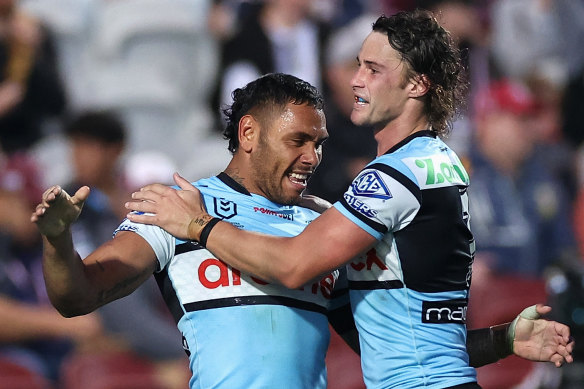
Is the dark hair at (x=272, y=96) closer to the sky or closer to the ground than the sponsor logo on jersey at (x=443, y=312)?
closer to the sky

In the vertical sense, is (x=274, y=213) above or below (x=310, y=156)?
below

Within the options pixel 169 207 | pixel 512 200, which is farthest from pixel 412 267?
pixel 512 200

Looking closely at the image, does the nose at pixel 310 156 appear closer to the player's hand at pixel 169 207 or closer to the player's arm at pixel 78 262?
the player's hand at pixel 169 207

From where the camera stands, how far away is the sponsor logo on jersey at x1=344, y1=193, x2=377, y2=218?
161 inches

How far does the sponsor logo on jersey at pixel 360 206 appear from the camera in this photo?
4.08 metres

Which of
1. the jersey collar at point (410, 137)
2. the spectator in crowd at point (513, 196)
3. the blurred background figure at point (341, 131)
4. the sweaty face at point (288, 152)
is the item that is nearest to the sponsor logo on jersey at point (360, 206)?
the jersey collar at point (410, 137)

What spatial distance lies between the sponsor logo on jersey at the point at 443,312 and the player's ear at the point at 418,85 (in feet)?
2.88

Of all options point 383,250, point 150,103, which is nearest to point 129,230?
point 383,250

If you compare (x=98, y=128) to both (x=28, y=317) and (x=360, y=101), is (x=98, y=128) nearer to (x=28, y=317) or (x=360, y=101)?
(x=28, y=317)

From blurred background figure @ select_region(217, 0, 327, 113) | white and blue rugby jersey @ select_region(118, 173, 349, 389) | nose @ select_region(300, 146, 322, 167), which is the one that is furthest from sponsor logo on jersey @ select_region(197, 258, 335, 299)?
blurred background figure @ select_region(217, 0, 327, 113)

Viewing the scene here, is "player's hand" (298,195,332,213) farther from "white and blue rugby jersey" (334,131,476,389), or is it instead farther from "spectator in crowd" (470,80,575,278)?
"spectator in crowd" (470,80,575,278)

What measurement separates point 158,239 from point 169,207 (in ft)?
0.53

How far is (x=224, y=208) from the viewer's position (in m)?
4.56

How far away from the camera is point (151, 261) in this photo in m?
4.34
